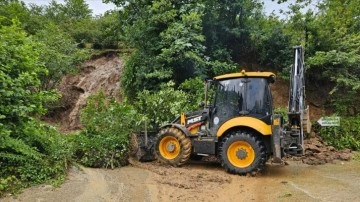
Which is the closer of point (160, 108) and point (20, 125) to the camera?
point (20, 125)

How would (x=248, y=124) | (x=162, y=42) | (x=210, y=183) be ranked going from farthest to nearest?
(x=162, y=42)
(x=248, y=124)
(x=210, y=183)

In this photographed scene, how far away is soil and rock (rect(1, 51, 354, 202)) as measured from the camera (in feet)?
17.0

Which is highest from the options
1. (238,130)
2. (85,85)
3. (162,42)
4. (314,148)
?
(162,42)

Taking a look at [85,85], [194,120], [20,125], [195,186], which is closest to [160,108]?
[194,120]

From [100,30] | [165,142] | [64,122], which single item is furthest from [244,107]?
[100,30]

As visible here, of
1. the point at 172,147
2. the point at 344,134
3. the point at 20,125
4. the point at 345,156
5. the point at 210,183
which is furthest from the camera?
the point at 344,134

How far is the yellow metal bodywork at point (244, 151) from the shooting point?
23.1 ft

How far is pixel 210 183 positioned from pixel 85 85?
1280cm

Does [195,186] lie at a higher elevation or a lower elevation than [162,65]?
lower

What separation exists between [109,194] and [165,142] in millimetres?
2794

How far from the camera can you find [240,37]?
1428 cm

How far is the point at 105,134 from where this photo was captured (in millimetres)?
7613

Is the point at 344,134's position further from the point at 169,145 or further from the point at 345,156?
the point at 169,145

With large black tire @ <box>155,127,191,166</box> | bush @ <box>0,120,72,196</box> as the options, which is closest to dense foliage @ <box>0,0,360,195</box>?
bush @ <box>0,120,72,196</box>
